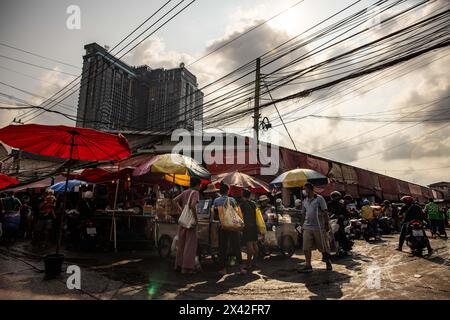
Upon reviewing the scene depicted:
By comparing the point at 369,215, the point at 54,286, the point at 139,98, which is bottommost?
the point at 54,286

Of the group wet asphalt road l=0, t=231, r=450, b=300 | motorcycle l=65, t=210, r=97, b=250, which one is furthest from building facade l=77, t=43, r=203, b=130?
wet asphalt road l=0, t=231, r=450, b=300

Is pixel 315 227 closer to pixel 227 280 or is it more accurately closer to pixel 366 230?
pixel 227 280

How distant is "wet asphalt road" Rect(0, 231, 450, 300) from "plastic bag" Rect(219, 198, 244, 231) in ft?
3.47

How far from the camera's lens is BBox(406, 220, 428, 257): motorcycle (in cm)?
888

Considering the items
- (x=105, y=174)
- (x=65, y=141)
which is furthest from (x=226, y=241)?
(x=105, y=174)

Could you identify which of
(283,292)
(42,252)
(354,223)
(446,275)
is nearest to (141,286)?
(283,292)

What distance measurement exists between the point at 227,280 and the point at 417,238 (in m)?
6.80

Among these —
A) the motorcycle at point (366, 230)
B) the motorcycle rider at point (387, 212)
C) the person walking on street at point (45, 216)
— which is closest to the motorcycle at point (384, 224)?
the motorcycle rider at point (387, 212)

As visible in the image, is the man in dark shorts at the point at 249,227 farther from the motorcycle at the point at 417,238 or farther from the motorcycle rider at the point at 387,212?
the motorcycle rider at the point at 387,212

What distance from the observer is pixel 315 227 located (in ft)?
21.2

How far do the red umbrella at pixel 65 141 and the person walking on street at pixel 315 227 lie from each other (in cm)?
439

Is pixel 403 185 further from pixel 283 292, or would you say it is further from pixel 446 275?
pixel 283 292

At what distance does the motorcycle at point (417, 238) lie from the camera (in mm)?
8875
